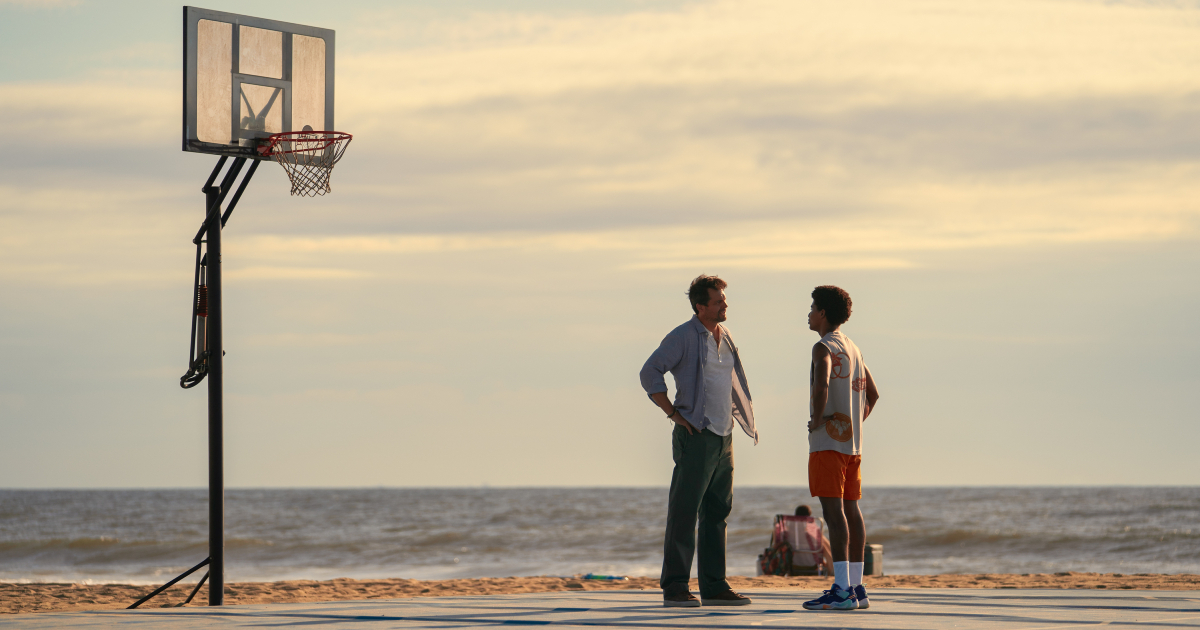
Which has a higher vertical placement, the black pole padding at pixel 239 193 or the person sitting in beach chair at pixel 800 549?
the black pole padding at pixel 239 193

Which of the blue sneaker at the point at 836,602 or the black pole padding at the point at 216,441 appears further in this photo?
the black pole padding at the point at 216,441

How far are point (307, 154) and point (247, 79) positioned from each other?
0.69 metres

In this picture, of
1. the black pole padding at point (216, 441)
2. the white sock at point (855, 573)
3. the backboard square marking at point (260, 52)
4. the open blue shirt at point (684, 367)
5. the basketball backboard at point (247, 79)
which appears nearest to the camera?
the white sock at point (855, 573)

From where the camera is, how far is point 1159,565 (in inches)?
791

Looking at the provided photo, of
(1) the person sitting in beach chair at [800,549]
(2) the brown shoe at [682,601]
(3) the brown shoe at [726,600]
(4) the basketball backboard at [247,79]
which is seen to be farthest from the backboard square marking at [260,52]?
(1) the person sitting in beach chair at [800,549]

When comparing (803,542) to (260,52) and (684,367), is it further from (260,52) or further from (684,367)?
(260,52)

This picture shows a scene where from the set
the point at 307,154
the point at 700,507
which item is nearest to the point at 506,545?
the point at 307,154

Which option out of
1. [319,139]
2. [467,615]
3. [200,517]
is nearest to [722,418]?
[467,615]

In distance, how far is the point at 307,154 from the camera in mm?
8023

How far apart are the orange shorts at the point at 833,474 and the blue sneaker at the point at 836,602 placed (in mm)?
465

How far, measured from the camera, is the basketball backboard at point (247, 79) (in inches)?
289

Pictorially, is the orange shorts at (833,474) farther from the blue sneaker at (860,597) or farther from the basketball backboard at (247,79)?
the basketball backboard at (247,79)

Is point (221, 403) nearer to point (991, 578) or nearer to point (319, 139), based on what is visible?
point (319, 139)

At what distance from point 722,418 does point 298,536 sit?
83.0 feet
